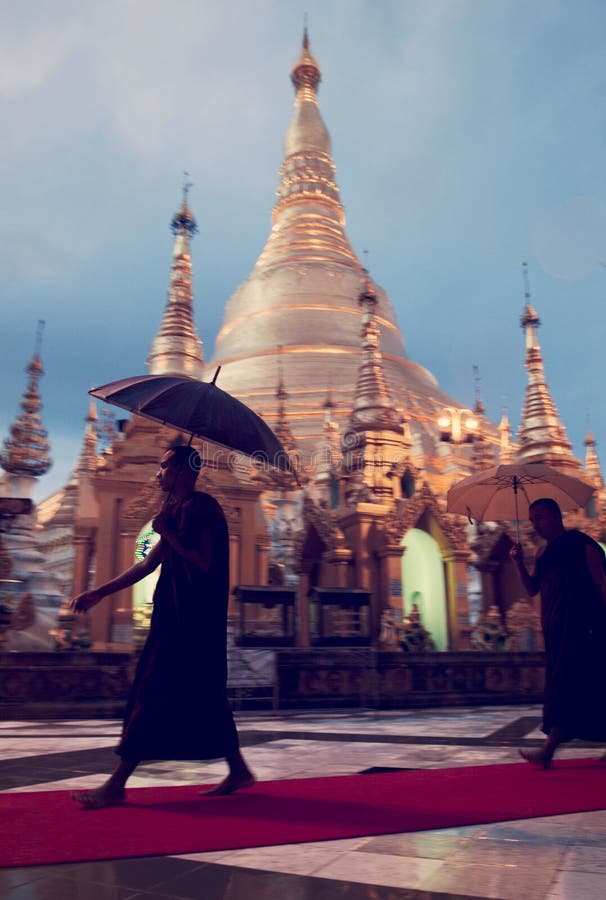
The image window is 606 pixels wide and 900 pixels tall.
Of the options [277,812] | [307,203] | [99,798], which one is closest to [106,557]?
[99,798]

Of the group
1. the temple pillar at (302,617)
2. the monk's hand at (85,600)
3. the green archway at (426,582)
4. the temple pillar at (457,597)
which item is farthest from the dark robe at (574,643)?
the temple pillar at (457,597)

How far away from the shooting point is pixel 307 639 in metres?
11.5

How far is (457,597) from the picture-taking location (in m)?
14.5

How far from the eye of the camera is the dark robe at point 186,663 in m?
3.47

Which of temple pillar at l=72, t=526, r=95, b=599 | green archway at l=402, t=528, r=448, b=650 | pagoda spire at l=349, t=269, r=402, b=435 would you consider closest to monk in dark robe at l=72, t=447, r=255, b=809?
green archway at l=402, t=528, r=448, b=650

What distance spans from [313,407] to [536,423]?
9851 millimetres

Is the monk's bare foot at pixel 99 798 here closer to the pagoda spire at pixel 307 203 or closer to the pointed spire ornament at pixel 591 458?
the pointed spire ornament at pixel 591 458

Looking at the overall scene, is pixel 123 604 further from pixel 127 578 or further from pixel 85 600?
pixel 85 600

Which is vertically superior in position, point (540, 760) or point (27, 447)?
point (27, 447)

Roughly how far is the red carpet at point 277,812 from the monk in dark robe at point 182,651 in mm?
→ 223

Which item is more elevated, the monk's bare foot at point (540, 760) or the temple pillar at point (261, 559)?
the temple pillar at point (261, 559)

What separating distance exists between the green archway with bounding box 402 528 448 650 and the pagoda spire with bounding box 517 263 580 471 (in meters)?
5.19

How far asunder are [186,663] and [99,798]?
0.70 m

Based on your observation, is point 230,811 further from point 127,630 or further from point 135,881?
point 127,630
